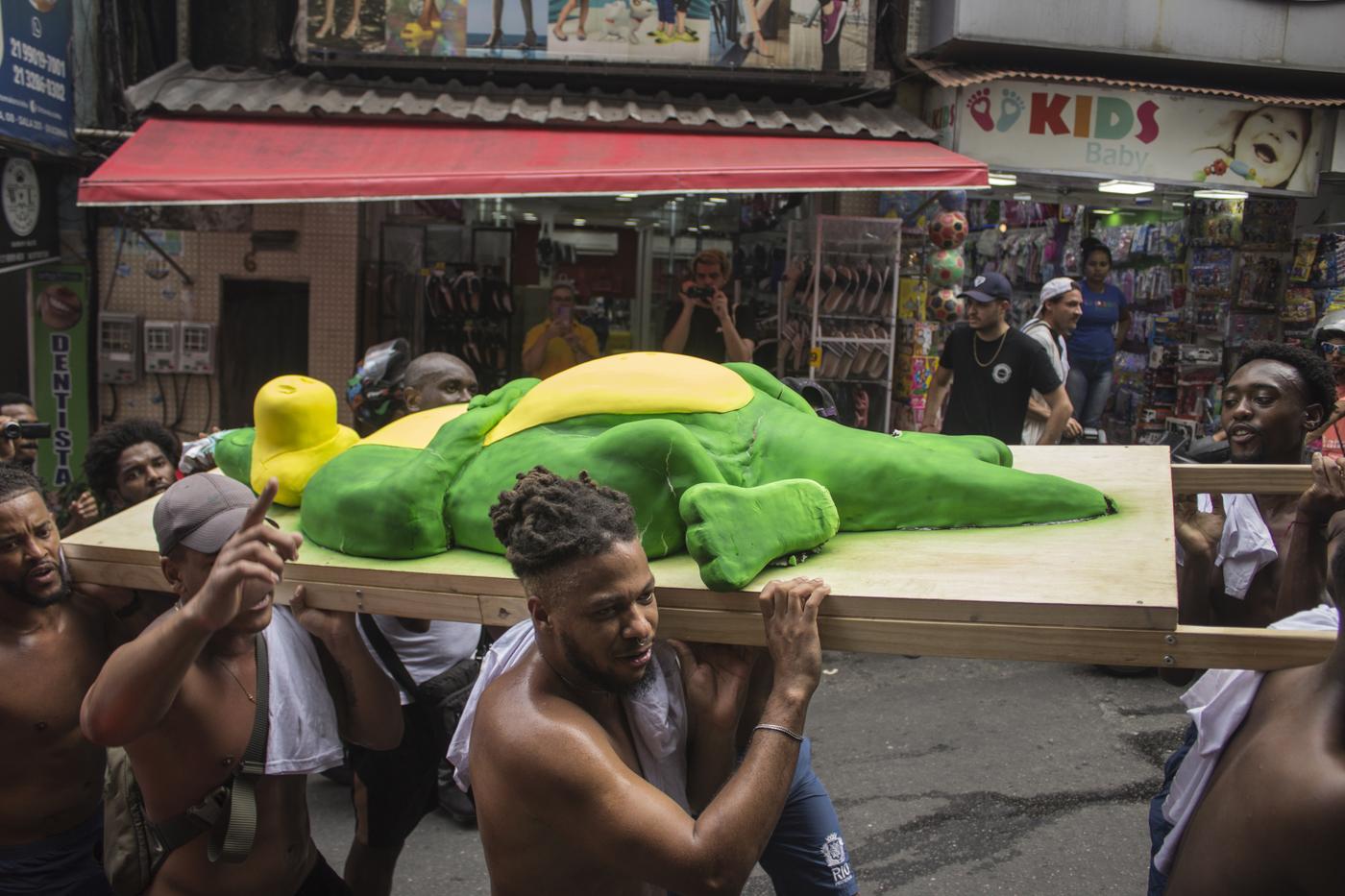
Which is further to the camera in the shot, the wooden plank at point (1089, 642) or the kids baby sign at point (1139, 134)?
the kids baby sign at point (1139, 134)

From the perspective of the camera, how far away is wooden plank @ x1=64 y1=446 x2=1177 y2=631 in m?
1.77

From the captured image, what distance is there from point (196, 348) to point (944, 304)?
4.58 metres

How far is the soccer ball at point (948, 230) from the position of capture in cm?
630

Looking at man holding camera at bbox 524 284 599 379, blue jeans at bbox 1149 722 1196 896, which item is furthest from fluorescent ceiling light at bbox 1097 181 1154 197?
blue jeans at bbox 1149 722 1196 896

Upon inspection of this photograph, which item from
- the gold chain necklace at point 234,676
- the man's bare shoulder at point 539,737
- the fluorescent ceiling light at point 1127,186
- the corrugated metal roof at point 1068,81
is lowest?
the gold chain necklace at point 234,676

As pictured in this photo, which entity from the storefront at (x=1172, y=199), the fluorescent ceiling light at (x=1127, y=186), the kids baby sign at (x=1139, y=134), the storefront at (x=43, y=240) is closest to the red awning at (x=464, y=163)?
the storefront at (x=43, y=240)

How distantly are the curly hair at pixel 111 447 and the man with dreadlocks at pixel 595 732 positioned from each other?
231cm

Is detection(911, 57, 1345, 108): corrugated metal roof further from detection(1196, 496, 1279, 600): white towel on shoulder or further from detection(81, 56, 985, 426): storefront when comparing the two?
detection(1196, 496, 1279, 600): white towel on shoulder

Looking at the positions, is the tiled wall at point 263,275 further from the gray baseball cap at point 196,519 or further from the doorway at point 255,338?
the gray baseball cap at point 196,519

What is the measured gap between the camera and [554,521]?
6.01 feet

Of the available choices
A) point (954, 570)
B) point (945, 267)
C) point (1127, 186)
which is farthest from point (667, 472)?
point (1127, 186)

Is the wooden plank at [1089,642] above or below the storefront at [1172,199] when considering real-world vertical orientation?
below

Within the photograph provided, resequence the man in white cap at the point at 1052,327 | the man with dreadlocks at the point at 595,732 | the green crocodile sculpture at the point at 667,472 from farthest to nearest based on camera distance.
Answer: the man in white cap at the point at 1052,327 < the green crocodile sculpture at the point at 667,472 < the man with dreadlocks at the point at 595,732

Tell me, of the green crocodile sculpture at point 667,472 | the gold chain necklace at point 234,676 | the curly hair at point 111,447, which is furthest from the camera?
the curly hair at point 111,447
